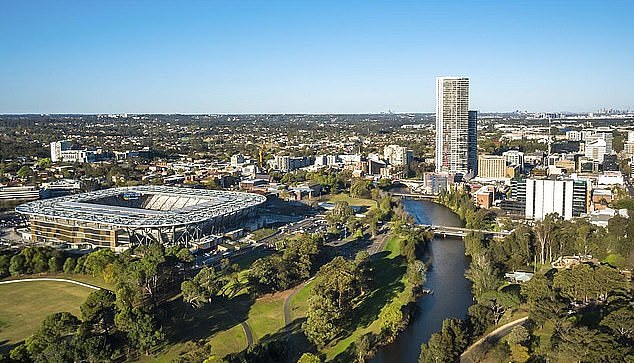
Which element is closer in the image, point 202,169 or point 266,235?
point 266,235

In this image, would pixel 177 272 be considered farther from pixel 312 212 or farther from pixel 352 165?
pixel 352 165

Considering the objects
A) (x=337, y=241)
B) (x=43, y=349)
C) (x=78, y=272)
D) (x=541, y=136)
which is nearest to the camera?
(x=43, y=349)

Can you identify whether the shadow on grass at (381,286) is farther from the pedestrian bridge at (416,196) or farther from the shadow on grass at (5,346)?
the pedestrian bridge at (416,196)

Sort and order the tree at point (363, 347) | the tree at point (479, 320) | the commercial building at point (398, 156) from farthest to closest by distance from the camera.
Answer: the commercial building at point (398, 156) → the tree at point (479, 320) → the tree at point (363, 347)

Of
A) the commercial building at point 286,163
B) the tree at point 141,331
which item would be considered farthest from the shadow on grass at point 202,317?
the commercial building at point 286,163

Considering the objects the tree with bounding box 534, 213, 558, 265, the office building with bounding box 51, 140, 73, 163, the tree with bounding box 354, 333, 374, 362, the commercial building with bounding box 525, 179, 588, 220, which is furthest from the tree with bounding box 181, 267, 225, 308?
the office building with bounding box 51, 140, 73, 163

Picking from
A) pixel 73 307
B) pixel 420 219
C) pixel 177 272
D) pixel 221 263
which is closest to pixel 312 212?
pixel 420 219
